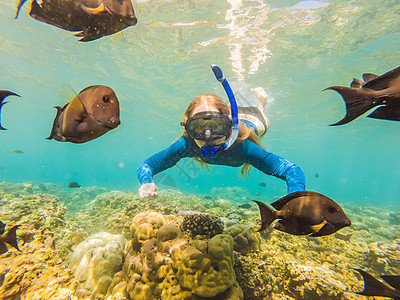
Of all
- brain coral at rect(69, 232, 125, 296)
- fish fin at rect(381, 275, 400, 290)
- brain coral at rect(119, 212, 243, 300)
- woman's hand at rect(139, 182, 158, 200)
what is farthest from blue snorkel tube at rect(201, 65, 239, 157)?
brain coral at rect(69, 232, 125, 296)

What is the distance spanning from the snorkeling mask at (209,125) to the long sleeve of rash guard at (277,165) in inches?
32.1

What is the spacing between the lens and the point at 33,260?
3.11m

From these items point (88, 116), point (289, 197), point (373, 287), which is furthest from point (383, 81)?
point (88, 116)

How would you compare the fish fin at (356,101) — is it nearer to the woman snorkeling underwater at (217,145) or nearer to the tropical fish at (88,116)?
the tropical fish at (88,116)

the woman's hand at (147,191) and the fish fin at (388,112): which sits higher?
the fish fin at (388,112)

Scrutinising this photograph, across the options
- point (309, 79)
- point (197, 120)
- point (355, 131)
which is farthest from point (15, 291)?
point (355, 131)

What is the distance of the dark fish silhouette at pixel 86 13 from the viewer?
160 cm

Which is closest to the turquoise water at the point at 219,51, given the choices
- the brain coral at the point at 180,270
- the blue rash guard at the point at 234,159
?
the blue rash guard at the point at 234,159

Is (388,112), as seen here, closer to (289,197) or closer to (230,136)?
(289,197)

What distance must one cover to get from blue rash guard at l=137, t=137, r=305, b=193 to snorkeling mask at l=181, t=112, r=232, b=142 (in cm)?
62

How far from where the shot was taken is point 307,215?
1684mm

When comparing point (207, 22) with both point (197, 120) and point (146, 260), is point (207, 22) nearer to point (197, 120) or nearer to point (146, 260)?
point (197, 120)

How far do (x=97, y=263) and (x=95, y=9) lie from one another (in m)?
3.68

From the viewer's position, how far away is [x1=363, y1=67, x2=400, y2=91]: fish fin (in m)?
1.09
